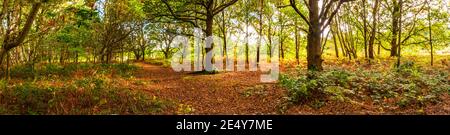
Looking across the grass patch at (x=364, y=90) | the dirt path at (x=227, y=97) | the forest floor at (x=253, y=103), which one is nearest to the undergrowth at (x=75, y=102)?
the forest floor at (x=253, y=103)

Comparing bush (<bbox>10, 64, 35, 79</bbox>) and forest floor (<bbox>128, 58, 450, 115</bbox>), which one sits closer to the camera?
forest floor (<bbox>128, 58, 450, 115</bbox>)

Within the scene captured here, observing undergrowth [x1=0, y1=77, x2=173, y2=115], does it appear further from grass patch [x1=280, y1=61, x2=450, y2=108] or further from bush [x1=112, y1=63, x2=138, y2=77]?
bush [x1=112, y1=63, x2=138, y2=77]

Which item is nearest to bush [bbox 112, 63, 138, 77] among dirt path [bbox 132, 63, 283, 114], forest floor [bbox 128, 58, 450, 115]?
dirt path [bbox 132, 63, 283, 114]

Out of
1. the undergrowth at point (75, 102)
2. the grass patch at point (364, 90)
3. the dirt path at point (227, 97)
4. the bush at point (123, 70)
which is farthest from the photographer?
the bush at point (123, 70)

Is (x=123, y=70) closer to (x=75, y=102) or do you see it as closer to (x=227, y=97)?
(x=227, y=97)

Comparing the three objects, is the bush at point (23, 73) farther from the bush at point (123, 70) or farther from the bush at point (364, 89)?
the bush at point (364, 89)

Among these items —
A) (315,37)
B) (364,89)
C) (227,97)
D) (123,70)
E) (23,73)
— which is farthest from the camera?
(123,70)

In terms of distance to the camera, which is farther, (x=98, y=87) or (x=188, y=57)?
(x=188, y=57)

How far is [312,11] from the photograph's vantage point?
14164mm

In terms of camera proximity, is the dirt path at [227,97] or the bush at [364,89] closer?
the bush at [364,89]

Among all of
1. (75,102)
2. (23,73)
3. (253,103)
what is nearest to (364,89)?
(253,103)

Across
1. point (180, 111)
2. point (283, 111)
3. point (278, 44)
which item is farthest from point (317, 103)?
point (278, 44)
